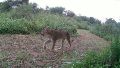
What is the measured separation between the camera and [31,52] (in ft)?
38.2

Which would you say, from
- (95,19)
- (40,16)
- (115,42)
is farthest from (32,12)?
(115,42)

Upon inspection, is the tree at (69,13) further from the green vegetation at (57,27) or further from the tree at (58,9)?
the tree at (58,9)

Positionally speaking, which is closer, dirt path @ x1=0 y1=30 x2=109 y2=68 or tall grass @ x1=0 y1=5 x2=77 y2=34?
dirt path @ x1=0 y1=30 x2=109 y2=68

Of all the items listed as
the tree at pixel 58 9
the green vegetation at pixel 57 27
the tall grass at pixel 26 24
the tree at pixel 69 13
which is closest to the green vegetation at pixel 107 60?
the green vegetation at pixel 57 27

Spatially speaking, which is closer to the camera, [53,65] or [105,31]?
[53,65]

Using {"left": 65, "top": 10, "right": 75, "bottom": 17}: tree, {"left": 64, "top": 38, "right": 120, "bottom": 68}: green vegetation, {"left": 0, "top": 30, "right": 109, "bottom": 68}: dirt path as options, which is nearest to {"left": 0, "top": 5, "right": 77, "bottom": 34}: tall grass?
{"left": 0, "top": 30, "right": 109, "bottom": 68}: dirt path

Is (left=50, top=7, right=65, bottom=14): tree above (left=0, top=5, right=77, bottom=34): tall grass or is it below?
above

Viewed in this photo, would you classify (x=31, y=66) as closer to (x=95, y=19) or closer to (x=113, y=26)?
(x=113, y=26)

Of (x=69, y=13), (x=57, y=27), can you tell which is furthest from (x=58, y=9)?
(x=57, y=27)

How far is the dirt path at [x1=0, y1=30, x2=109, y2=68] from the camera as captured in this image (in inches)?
384

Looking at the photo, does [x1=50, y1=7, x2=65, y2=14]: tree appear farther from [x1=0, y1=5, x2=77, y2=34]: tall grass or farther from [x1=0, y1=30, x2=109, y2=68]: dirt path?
[x1=0, y1=30, x2=109, y2=68]: dirt path

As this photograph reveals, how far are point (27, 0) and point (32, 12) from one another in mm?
4211

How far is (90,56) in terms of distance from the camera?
8.52 meters

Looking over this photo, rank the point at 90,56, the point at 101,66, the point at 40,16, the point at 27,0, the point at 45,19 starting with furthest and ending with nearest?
1. the point at 27,0
2. the point at 40,16
3. the point at 45,19
4. the point at 90,56
5. the point at 101,66
